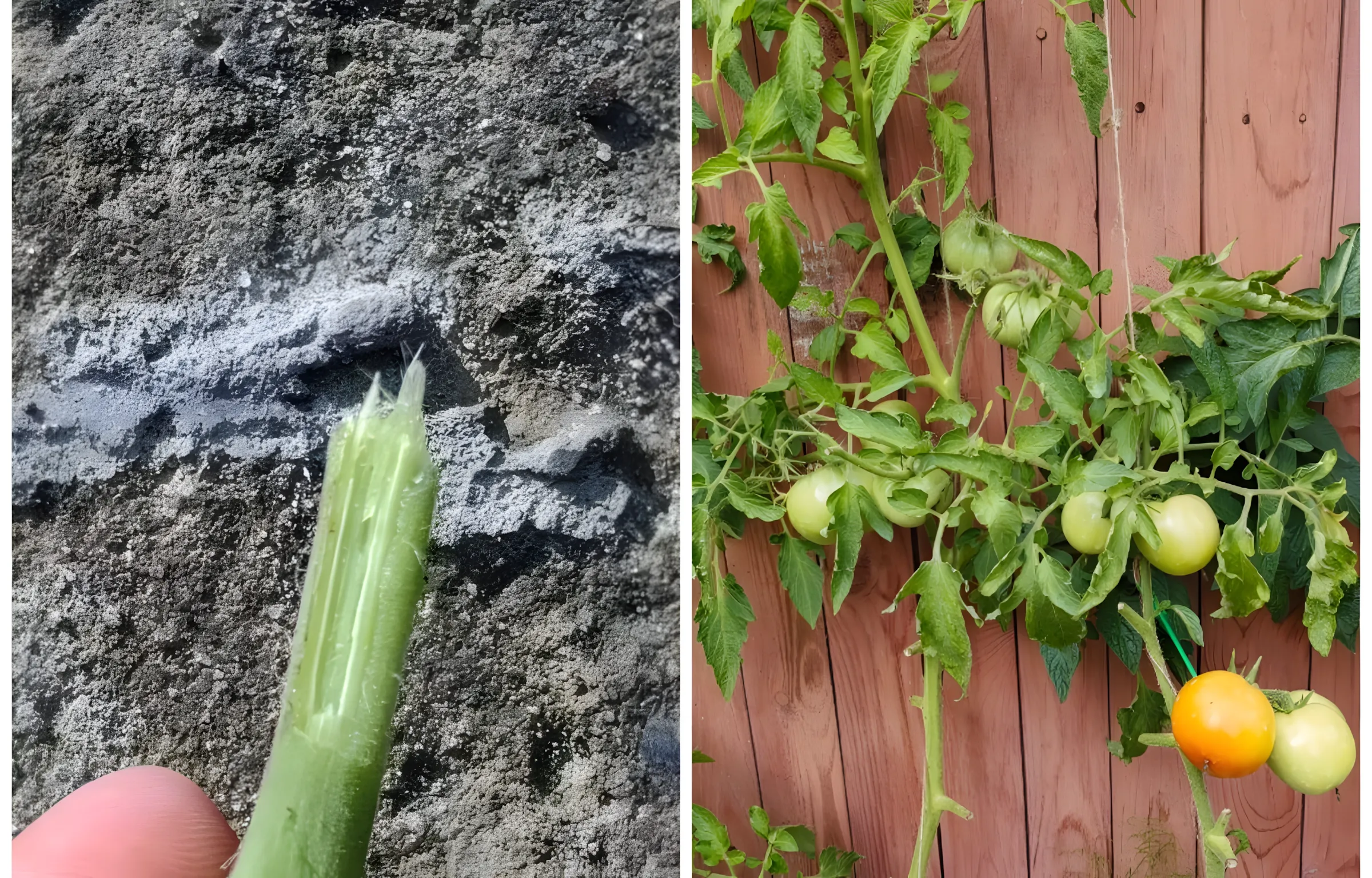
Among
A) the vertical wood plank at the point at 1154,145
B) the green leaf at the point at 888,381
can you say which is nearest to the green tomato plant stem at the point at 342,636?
the green leaf at the point at 888,381

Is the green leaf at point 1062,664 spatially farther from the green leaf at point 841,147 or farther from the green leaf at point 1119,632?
the green leaf at point 841,147

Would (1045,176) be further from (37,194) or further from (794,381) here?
(37,194)

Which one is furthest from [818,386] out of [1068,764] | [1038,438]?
[1068,764]

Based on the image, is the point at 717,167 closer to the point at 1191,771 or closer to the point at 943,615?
the point at 943,615

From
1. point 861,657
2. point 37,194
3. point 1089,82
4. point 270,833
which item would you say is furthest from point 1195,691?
point 37,194

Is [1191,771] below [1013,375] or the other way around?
below
